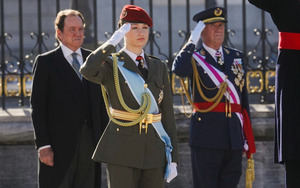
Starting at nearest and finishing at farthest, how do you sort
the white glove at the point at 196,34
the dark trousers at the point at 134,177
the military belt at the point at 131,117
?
the dark trousers at the point at 134,177, the military belt at the point at 131,117, the white glove at the point at 196,34

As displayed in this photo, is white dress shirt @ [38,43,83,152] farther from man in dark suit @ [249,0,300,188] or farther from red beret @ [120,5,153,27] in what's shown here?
man in dark suit @ [249,0,300,188]

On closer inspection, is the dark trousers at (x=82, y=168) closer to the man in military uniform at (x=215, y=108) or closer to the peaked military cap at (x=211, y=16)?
the man in military uniform at (x=215, y=108)

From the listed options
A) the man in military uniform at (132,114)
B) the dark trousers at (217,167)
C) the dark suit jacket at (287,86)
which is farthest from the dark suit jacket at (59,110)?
the dark suit jacket at (287,86)

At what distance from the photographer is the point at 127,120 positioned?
4.51 metres

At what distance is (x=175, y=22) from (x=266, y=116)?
4911 mm

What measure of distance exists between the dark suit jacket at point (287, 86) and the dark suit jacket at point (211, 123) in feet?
6.26

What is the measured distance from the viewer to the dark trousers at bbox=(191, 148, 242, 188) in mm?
5605

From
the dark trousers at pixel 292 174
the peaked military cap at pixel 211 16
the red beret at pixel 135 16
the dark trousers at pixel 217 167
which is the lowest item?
the dark trousers at pixel 217 167

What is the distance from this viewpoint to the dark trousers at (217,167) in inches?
221

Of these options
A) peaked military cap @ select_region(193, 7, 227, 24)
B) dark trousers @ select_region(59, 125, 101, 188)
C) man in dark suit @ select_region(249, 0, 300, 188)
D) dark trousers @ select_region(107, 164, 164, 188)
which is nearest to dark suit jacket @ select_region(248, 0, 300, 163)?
man in dark suit @ select_region(249, 0, 300, 188)

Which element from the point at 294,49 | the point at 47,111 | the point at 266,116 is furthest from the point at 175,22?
the point at 294,49

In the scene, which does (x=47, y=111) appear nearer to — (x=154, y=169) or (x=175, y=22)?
(x=154, y=169)

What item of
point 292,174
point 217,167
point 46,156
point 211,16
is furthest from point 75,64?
point 292,174

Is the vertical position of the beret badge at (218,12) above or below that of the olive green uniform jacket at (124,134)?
above
